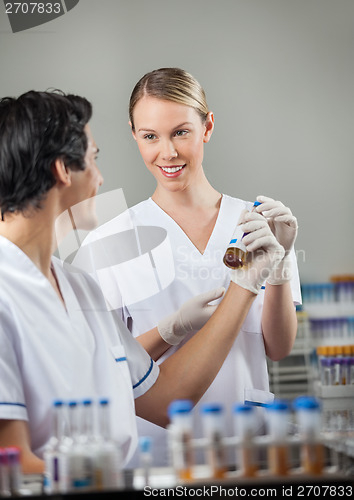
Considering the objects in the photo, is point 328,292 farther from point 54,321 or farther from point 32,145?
point 32,145

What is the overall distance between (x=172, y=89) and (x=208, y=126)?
168 mm

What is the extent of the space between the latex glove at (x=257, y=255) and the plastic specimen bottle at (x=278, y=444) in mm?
779

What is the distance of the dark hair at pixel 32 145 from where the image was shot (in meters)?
1.65

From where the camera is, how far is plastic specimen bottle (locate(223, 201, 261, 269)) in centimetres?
201

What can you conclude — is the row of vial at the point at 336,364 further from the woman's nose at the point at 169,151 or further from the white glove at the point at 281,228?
the woman's nose at the point at 169,151

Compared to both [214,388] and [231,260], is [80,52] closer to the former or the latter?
[231,260]

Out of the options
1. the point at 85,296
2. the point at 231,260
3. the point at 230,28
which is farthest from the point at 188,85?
the point at 85,296

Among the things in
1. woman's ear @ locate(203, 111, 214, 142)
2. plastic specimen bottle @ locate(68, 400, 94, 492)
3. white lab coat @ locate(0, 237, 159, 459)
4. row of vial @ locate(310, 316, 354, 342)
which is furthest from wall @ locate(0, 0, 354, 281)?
plastic specimen bottle @ locate(68, 400, 94, 492)

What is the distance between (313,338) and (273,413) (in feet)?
3.16

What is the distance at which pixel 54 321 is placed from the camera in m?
1.65

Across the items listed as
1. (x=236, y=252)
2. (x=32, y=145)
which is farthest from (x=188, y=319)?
(x=32, y=145)

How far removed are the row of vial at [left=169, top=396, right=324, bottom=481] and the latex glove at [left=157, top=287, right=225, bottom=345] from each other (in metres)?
0.79

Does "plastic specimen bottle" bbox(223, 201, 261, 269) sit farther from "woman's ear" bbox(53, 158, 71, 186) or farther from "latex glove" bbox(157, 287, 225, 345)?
"woman's ear" bbox(53, 158, 71, 186)

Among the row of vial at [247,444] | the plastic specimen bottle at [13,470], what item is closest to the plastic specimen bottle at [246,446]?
the row of vial at [247,444]
